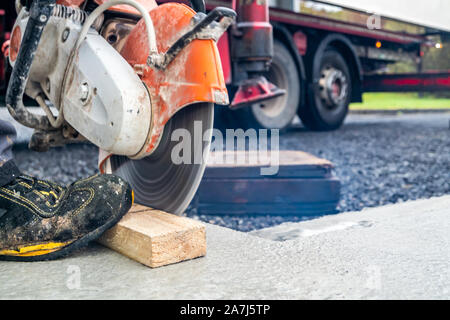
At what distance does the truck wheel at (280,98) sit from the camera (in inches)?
193

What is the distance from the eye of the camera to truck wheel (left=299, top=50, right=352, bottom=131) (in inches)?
225

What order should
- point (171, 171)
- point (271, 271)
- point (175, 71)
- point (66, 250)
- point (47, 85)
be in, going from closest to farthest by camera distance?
point (271, 271)
point (66, 250)
point (175, 71)
point (171, 171)
point (47, 85)

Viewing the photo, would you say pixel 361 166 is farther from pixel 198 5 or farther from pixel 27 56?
pixel 27 56

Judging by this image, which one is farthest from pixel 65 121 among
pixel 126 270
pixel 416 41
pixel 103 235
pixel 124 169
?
pixel 416 41

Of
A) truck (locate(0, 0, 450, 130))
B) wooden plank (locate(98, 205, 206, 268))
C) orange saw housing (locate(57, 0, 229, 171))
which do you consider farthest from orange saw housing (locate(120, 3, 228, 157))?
truck (locate(0, 0, 450, 130))

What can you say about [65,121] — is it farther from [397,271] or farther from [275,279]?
[397,271]

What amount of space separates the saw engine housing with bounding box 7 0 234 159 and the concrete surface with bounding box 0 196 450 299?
0.39 meters

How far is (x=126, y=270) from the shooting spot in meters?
1.21

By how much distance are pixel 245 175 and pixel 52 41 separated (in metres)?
1.13

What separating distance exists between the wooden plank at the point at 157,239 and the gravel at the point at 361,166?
2.89 ft

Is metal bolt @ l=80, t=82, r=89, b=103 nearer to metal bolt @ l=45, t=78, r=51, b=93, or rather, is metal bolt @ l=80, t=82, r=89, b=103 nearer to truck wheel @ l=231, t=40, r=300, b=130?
metal bolt @ l=45, t=78, r=51, b=93

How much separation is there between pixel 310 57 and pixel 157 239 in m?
4.85

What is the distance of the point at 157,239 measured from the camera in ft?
3.97

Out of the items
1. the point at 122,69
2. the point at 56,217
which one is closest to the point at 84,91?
the point at 122,69
